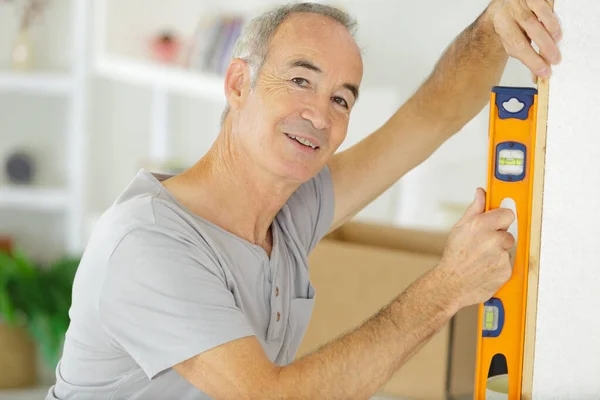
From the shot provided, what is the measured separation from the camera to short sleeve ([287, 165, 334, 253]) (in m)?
1.72

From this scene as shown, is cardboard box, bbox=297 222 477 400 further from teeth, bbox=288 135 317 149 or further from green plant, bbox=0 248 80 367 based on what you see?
green plant, bbox=0 248 80 367

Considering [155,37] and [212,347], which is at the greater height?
[155,37]

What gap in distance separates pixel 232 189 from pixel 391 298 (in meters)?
0.64

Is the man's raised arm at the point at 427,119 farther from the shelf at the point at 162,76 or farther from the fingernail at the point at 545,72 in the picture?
the shelf at the point at 162,76

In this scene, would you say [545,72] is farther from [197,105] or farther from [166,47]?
[197,105]

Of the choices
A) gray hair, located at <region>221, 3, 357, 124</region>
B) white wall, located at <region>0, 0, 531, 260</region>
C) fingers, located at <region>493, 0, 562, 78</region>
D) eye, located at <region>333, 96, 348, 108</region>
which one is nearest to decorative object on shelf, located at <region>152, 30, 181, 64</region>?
white wall, located at <region>0, 0, 531, 260</region>

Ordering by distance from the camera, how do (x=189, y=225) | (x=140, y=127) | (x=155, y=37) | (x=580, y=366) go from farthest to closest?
(x=140, y=127) < (x=155, y=37) < (x=189, y=225) < (x=580, y=366)

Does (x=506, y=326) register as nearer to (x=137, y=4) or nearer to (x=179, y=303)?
(x=179, y=303)

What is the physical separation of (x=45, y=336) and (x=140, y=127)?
3.95ft

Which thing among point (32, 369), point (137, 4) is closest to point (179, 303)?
point (32, 369)

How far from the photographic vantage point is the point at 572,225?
3.77ft

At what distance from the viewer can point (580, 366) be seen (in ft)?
3.82

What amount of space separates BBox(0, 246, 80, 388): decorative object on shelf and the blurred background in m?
0.01

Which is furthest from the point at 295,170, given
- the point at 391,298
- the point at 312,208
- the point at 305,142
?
the point at 391,298
